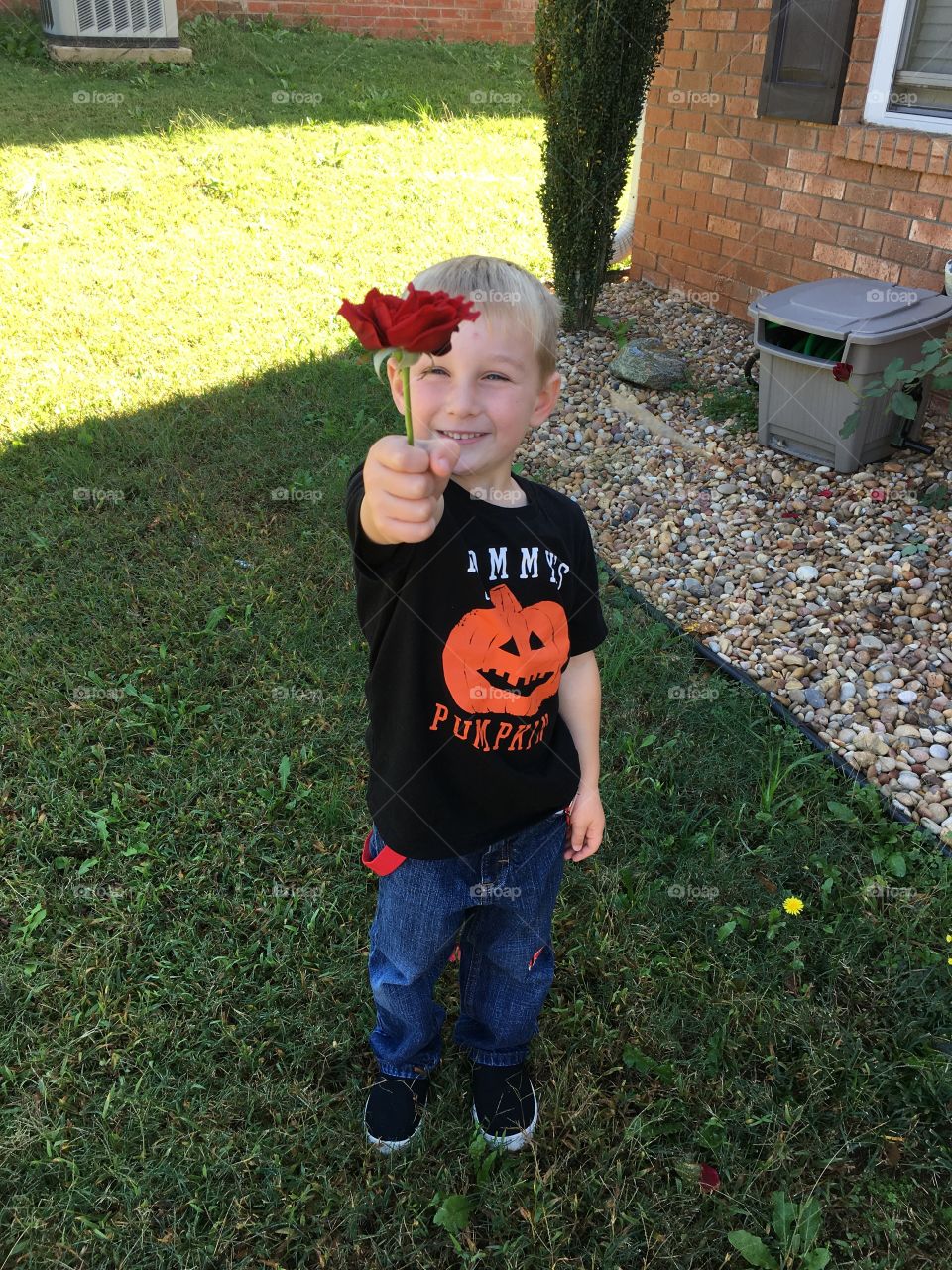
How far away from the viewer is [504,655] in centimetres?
152

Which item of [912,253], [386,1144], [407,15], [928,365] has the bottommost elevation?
[386,1144]

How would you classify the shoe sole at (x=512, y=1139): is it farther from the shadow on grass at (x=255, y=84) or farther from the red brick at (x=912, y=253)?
the shadow on grass at (x=255, y=84)

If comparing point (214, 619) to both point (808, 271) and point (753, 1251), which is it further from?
point (808, 271)

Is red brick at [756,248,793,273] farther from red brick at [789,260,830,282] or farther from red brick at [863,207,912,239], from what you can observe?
red brick at [863,207,912,239]

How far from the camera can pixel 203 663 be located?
332 centimetres

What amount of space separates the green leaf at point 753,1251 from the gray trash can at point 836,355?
126 inches

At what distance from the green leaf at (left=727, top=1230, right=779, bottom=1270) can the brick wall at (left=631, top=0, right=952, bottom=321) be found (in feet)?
13.6

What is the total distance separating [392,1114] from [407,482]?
142cm

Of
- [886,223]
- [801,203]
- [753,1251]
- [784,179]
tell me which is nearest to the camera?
[753,1251]

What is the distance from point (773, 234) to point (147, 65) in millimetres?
7790

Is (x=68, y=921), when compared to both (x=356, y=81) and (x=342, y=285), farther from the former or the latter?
(x=356, y=81)

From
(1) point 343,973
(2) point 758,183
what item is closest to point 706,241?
(2) point 758,183

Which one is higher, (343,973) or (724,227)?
(724,227)

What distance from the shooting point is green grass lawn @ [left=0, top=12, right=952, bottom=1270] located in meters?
1.87
